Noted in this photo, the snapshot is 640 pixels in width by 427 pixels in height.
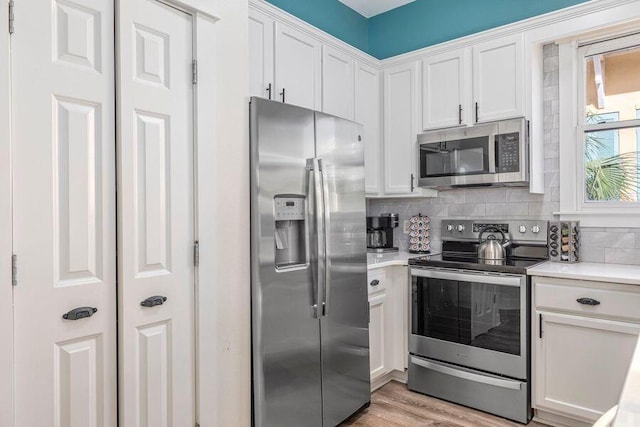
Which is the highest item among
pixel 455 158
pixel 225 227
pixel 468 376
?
pixel 455 158

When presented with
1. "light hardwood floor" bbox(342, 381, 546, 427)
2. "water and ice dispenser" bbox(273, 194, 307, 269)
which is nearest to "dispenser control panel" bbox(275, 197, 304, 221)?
"water and ice dispenser" bbox(273, 194, 307, 269)

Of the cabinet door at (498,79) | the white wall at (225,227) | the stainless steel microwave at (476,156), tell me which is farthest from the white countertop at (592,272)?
the white wall at (225,227)

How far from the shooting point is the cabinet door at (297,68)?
267cm

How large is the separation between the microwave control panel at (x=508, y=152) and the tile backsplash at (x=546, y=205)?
0.34m

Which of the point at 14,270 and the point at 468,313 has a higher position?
the point at 14,270

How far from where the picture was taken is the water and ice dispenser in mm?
2180

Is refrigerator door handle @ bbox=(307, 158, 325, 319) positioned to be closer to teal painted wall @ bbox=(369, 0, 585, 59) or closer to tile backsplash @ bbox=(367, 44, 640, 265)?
tile backsplash @ bbox=(367, 44, 640, 265)

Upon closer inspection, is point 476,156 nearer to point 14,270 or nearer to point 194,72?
point 194,72

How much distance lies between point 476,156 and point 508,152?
22cm

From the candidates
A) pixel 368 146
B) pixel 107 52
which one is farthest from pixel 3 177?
pixel 368 146

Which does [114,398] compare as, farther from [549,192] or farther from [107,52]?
[549,192]

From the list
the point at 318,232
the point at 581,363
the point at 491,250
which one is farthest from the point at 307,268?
the point at 581,363

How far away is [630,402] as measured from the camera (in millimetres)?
745

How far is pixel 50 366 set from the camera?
138 cm
